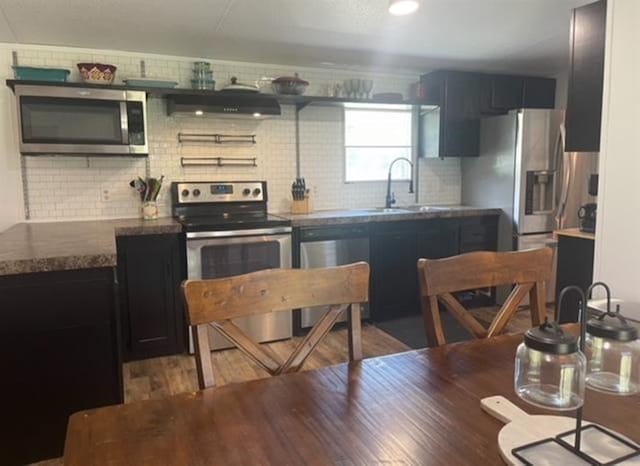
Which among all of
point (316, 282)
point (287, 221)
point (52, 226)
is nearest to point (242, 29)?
point (287, 221)

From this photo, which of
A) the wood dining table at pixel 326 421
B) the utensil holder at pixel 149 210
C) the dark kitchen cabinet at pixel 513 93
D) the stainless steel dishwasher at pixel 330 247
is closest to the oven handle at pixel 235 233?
the stainless steel dishwasher at pixel 330 247

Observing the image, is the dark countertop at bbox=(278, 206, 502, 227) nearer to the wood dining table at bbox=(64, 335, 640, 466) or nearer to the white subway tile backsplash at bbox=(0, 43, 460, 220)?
the white subway tile backsplash at bbox=(0, 43, 460, 220)

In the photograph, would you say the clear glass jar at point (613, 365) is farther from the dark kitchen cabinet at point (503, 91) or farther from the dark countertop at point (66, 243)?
the dark kitchen cabinet at point (503, 91)

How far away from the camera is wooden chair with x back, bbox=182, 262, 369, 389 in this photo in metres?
1.22

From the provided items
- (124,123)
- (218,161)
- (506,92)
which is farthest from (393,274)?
(124,123)

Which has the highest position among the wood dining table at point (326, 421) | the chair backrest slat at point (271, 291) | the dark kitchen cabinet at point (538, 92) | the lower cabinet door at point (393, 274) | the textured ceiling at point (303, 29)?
the textured ceiling at point (303, 29)

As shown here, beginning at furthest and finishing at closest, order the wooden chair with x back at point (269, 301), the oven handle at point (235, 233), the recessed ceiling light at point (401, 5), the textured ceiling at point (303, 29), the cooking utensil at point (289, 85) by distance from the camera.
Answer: the cooking utensil at point (289, 85)
the oven handle at point (235, 233)
the textured ceiling at point (303, 29)
the recessed ceiling light at point (401, 5)
the wooden chair with x back at point (269, 301)

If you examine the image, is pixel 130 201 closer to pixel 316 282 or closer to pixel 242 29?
pixel 242 29

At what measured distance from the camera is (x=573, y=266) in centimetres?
310

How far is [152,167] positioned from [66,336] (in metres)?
2.03

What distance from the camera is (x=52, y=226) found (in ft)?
10.8

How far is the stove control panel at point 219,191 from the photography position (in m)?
3.85

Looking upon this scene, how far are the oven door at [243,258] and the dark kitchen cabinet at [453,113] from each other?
192cm

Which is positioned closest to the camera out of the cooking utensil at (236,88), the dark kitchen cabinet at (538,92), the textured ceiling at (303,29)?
the textured ceiling at (303,29)
